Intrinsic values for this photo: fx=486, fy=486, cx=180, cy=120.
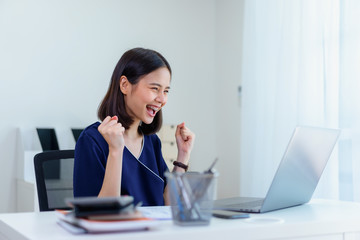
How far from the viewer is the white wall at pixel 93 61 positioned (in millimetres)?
3117

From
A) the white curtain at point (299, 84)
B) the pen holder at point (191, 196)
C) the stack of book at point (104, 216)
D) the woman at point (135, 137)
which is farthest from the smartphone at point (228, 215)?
the white curtain at point (299, 84)

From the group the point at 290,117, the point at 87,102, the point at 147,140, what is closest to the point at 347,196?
the point at 290,117

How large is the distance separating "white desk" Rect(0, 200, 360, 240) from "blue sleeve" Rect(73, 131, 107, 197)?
209 mm

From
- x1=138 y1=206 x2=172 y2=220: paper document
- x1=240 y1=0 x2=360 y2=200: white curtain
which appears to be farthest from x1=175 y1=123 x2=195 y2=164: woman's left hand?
x1=240 y1=0 x2=360 y2=200: white curtain

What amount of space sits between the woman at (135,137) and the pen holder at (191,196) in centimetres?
47

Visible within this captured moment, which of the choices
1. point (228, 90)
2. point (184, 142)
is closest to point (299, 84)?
point (228, 90)

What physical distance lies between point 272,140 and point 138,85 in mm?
1623

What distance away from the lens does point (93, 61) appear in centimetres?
338

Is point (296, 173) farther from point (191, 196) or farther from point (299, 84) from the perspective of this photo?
point (299, 84)

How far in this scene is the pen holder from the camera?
100cm

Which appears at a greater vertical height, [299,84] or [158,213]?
[299,84]

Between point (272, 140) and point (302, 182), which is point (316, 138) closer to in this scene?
point (302, 182)

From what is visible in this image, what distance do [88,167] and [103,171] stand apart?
1.8 inches

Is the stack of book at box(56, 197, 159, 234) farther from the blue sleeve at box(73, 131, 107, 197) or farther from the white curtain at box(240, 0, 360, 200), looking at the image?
the white curtain at box(240, 0, 360, 200)
